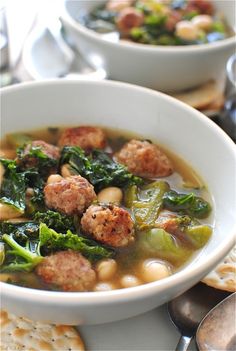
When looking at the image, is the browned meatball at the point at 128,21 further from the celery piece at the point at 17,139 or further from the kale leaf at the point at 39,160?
the kale leaf at the point at 39,160

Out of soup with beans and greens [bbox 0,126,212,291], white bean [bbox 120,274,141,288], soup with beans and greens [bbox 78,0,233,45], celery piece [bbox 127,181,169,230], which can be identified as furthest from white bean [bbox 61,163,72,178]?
soup with beans and greens [bbox 78,0,233,45]

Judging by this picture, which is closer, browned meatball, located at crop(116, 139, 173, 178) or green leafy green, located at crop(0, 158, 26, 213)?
green leafy green, located at crop(0, 158, 26, 213)

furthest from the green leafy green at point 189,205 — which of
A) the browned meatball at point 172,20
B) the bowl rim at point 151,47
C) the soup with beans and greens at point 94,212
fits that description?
the browned meatball at point 172,20

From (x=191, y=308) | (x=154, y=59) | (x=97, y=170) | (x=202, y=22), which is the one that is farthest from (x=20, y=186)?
(x=202, y=22)

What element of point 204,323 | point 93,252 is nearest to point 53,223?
point 93,252

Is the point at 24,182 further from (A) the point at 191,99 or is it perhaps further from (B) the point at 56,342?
(A) the point at 191,99

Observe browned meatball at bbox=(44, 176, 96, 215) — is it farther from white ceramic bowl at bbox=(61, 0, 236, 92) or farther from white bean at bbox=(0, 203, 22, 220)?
white ceramic bowl at bbox=(61, 0, 236, 92)
